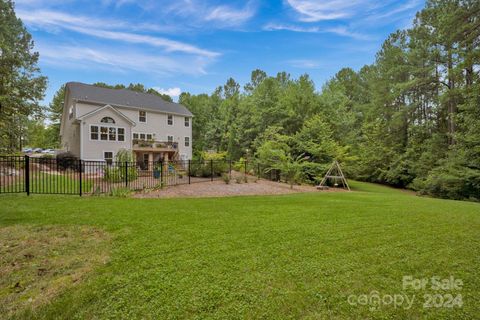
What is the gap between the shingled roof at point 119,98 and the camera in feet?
62.6

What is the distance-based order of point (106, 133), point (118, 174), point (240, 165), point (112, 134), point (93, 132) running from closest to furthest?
point (118, 174)
point (93, 132)
point (106, 133)
point (112, 134)
point (240, 165)

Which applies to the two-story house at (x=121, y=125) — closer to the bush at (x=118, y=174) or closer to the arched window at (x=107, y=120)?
the arched window at (x=107, y=120)

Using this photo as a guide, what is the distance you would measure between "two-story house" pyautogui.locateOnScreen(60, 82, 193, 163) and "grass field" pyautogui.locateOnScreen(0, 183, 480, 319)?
1378 cm

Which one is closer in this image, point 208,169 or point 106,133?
point 208,169

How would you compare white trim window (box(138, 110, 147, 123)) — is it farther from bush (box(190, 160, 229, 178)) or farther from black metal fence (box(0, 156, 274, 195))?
Answer: bush (box(190, 160, 229, 178))

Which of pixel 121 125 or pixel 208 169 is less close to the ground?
pixel 121 125

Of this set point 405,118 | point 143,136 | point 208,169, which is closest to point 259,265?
point 208,169

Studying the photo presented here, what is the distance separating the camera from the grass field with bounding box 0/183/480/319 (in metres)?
2.17

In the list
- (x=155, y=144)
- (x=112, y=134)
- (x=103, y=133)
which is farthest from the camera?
(x=155, y=144)

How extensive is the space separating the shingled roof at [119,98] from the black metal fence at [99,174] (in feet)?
20.1

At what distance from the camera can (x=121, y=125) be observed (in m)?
18.9

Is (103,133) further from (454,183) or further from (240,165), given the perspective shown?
(454,183)

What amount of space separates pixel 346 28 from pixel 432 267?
12.0 meters

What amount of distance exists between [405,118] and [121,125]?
24291 mm
